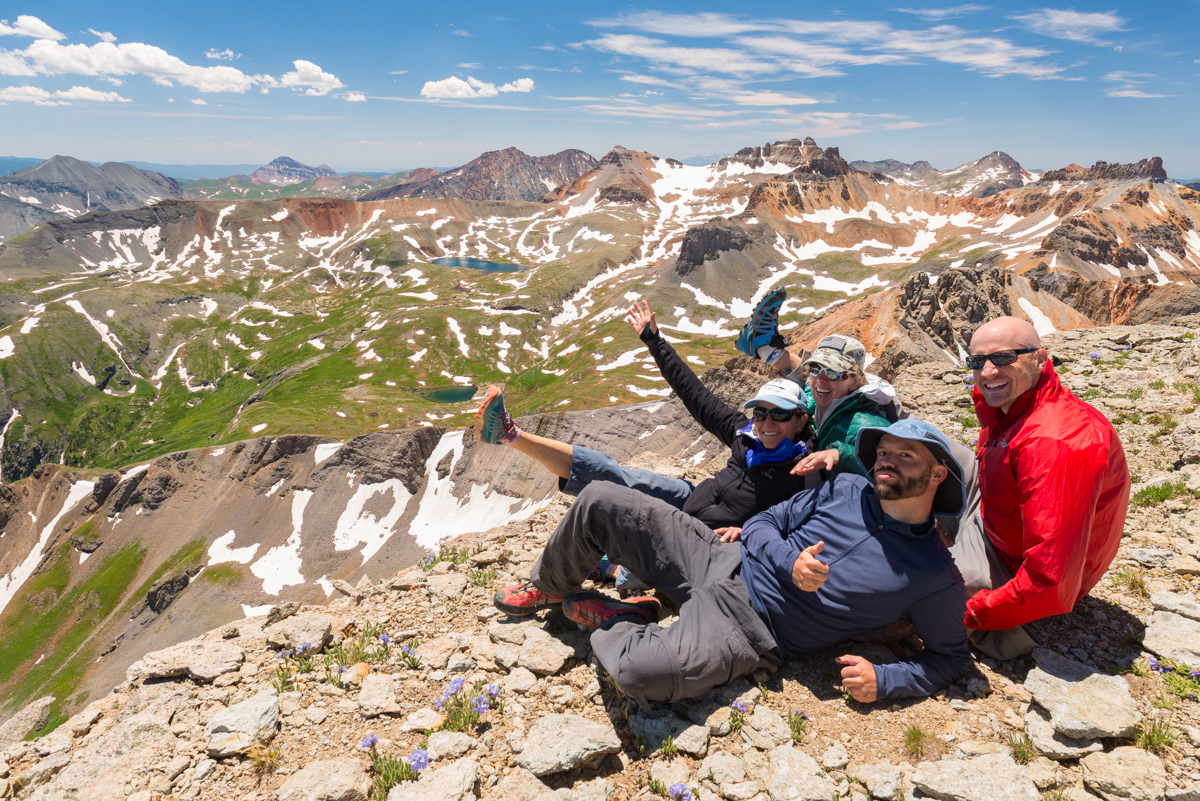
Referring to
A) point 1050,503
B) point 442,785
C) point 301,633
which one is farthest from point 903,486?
point 301,633

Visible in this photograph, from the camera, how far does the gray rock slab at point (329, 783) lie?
529 centimetres

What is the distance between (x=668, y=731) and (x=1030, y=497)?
4.74 meters

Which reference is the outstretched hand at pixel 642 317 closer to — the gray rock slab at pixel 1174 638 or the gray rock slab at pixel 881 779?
the gray rock slab at pixel 881 779

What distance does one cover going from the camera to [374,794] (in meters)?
5.37

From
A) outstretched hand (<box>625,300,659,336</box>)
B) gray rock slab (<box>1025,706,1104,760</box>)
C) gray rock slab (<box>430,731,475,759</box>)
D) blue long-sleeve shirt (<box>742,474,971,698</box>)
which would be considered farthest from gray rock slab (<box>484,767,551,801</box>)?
outstretched hand (<box>625,300,659,336</box>)

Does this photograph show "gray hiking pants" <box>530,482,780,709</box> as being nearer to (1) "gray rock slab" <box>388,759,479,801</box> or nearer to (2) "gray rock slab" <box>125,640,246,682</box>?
(1) "gray rock slab" <box>388,759,479,801</box>

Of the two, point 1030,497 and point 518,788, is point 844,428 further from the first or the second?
point 518,788

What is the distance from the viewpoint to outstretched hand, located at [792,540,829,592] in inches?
215

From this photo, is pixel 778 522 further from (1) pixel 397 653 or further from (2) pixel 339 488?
(2) pixel 339 488

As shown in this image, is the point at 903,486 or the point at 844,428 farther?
the point at 844,428

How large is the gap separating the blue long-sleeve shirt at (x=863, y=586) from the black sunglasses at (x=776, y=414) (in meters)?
1.42

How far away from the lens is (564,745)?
5.64 metres

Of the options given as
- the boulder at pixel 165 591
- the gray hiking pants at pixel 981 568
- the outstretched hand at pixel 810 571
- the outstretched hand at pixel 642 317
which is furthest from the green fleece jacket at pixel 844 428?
the boulder at pixel 165 591

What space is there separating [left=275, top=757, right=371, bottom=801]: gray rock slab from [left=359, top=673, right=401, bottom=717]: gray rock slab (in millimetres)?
741
